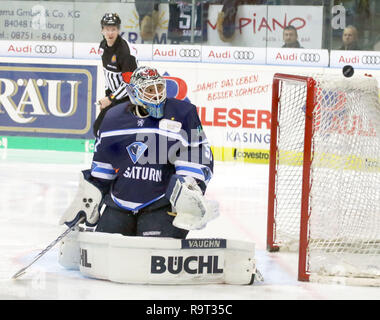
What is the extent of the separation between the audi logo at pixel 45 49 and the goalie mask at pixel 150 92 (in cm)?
438

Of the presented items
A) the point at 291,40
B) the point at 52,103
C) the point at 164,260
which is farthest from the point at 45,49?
the point at 164,260

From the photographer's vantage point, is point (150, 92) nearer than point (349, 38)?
Yes

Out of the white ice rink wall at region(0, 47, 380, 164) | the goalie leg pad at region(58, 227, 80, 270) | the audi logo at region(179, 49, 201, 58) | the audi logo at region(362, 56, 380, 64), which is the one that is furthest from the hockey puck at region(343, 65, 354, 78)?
the audi logo at region(179, 49, 201, 58)

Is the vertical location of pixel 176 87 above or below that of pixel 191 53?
below

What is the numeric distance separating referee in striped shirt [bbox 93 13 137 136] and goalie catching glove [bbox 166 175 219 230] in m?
2.46

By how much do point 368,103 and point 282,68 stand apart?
375 centimetres

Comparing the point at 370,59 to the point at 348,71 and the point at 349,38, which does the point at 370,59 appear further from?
the point at 348,71

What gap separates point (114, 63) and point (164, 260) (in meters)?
2.81

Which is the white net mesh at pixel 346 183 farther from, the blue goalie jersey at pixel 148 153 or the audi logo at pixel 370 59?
the audi logo at pixel 370 59

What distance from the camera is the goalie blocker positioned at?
3268 mm

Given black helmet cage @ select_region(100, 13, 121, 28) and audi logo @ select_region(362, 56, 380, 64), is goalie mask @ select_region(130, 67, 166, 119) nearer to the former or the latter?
black helmet cage @ select_region(100, 13, 121, 28)

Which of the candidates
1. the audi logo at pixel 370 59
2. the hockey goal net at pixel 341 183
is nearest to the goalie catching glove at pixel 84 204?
the hockey goal net at pixel 341 183

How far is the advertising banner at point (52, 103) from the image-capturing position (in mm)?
7676

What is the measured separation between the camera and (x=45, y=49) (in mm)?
7723
